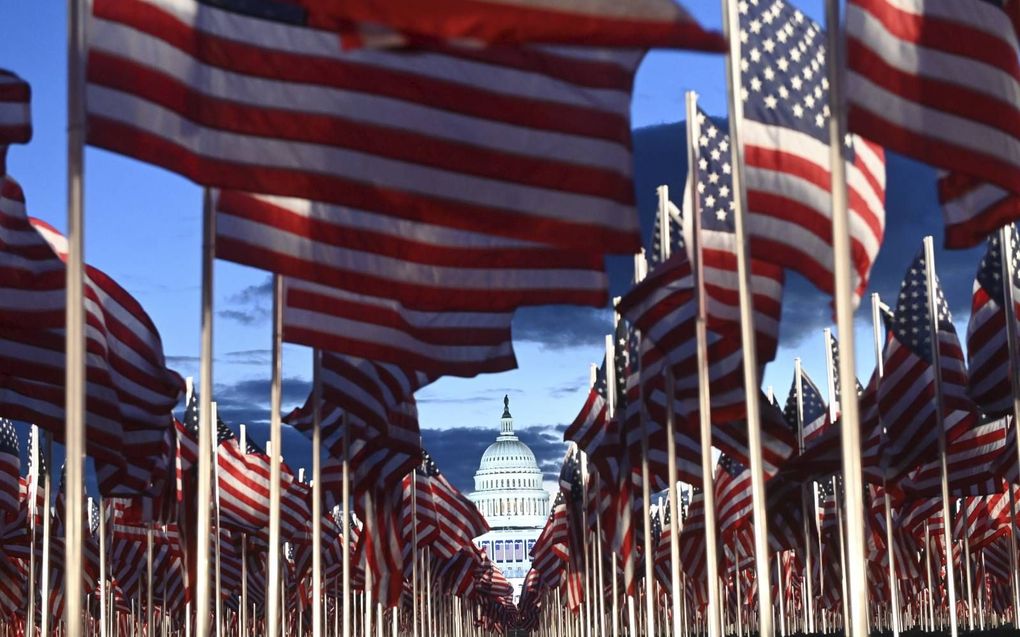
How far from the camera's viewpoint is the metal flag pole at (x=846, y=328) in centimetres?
1274

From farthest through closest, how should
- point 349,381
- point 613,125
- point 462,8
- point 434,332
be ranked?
point 349,381 → point 434,332 → point 613,125 → point 462,8

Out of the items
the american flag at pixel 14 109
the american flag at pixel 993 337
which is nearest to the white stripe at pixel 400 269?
the american flag at pixel 14 109

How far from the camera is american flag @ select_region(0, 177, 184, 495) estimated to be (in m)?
19.9

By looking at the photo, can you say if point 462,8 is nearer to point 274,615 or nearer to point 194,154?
point 194,154

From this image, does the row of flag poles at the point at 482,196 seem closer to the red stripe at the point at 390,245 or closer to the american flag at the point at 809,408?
the red stripe at the point at 390,245

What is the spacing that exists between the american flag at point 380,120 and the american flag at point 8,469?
23425 mm

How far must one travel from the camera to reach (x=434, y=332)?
22.0 metres

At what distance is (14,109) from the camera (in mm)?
16891

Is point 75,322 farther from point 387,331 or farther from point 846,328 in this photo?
point 387,331

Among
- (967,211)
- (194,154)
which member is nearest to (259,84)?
(194,154)

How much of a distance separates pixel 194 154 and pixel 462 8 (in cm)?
456

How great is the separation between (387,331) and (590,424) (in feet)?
60.8

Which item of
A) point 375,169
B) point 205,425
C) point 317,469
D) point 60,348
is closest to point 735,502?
point 317,469

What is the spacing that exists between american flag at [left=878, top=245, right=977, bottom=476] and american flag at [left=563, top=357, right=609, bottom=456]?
318 inches
